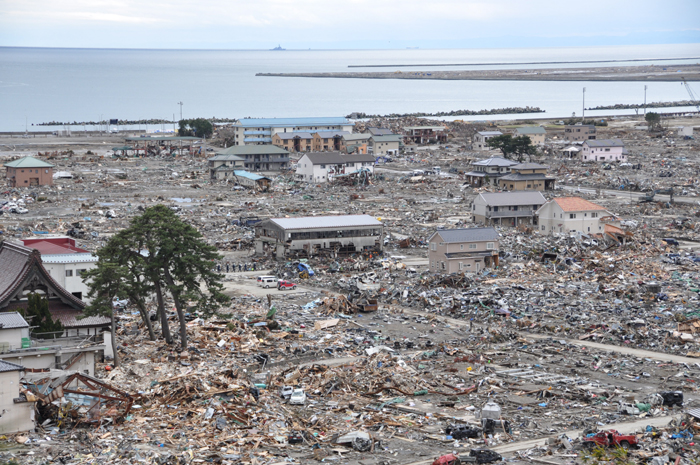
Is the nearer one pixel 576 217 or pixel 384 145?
pixel 576 217

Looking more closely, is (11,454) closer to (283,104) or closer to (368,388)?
(368,388)

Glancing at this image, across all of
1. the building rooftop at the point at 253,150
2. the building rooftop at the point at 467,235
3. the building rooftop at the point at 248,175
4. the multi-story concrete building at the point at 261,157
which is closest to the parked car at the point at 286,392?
the building rooftop at the point at 467,235

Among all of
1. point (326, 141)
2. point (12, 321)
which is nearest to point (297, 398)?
point (12, 321)

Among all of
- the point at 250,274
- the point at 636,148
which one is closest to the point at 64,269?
the point at 250,274

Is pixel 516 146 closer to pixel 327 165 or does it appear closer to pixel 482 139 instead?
pixel 482 139

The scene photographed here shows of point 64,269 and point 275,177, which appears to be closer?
point 64,269

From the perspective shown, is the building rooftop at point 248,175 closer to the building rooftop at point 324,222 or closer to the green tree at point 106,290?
the building rooftop at point 324,222

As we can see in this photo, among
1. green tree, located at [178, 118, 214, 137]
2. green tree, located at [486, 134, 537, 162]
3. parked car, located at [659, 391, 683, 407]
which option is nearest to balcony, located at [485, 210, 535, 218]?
parked car, located at [659, 391, 683, 407]
